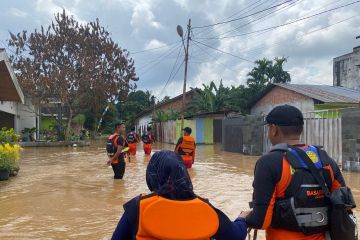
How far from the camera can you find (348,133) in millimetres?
13102

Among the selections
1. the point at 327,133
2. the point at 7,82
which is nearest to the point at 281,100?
the point at 327,133

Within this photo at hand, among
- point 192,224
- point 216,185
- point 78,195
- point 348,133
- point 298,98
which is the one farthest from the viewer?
point 298,98

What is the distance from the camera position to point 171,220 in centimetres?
226

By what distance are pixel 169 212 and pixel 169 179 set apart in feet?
0.60

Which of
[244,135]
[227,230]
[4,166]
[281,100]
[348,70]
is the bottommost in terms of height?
[4,166]

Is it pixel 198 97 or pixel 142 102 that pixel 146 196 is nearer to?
pixel 198 97

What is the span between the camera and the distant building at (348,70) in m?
32.8

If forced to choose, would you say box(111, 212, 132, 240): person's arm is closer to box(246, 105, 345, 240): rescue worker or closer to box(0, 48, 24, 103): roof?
box(246, 105, 345, 240): rescue worker

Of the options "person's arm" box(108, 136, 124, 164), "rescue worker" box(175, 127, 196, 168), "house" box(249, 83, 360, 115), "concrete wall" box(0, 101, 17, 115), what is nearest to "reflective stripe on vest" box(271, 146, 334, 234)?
"person's arm" box(108, 136, 124, 164)

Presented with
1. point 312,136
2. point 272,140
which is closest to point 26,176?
point 312,136

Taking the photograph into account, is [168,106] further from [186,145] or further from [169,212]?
[169,212]

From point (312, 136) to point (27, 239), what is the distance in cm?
1167

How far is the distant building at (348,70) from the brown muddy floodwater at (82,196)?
70.1ft

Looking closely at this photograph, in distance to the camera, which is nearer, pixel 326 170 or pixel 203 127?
pixel 326 170
